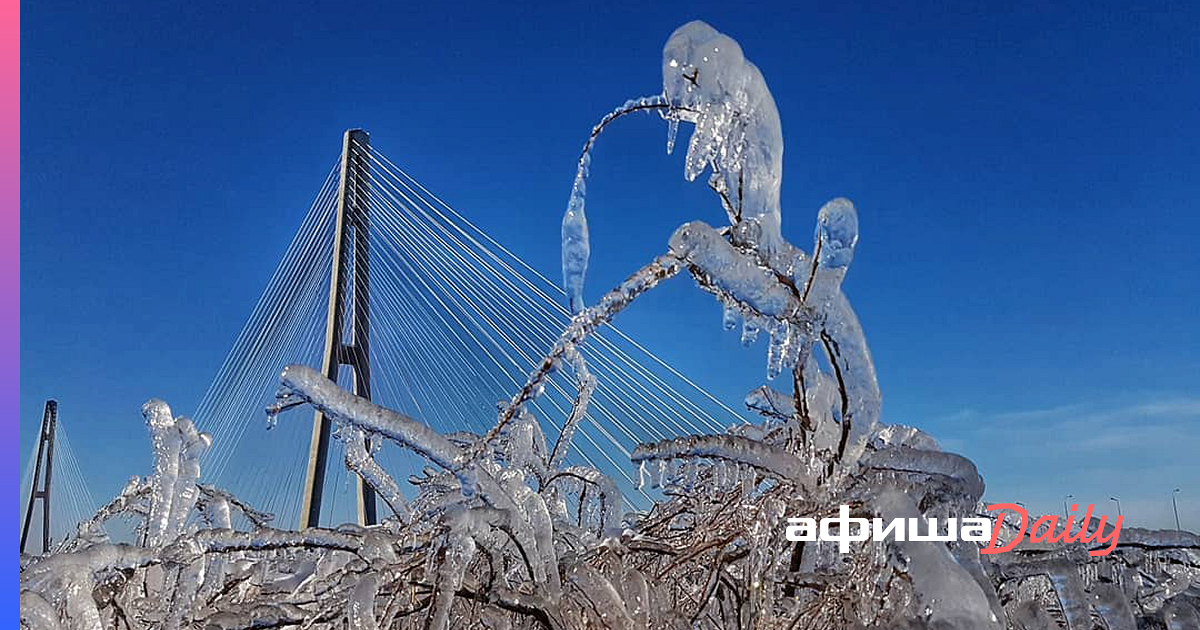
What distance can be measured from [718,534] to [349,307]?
20.9ft

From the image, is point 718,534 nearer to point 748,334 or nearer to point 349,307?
point 748,334

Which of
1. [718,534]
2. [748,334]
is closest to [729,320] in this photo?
[748,334]

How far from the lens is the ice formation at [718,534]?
2.26ft

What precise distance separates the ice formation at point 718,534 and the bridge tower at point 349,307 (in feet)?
17.3

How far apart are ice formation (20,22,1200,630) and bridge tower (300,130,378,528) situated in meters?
5.26

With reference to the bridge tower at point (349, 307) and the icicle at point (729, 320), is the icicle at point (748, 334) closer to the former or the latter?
the icicle at point (729, 320)

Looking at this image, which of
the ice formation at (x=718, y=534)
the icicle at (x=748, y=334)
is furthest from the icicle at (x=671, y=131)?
the icicle at (x=748, y=334)

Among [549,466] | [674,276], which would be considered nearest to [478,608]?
[674,276]

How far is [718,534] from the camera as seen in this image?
94 cm

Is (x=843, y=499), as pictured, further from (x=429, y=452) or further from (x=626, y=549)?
(x=429, y=452)

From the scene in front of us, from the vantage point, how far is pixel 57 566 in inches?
29.6

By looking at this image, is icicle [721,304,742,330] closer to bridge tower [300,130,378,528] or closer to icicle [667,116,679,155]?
icicle [667,116,679,155]

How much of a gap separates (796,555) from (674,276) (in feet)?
1.15

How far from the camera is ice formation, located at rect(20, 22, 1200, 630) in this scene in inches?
27.1
